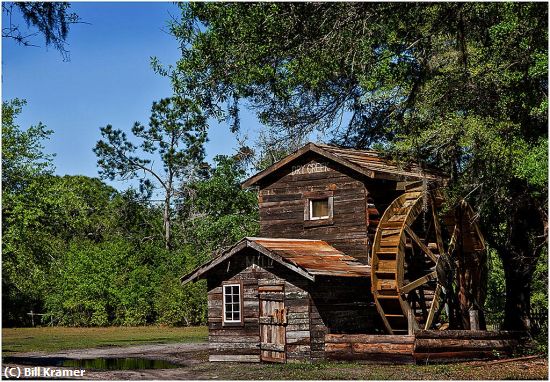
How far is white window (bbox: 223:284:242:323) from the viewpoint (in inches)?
993

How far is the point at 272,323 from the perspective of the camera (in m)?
24.5

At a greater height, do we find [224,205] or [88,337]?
[224,205]

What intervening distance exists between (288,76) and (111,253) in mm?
26252

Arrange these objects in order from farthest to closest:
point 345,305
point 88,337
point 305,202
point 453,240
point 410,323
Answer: point 88,337
point 453,240
point 305,202
point 345,305
point 410,323

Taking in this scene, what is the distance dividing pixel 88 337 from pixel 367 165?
60.4 ft

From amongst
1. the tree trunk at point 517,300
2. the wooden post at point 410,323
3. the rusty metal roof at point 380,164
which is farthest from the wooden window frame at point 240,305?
the tree trunk at point 517,300

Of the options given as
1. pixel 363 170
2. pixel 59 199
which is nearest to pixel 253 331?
pixel 363 170

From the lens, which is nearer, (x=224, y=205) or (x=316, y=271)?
(x=316, y=271)

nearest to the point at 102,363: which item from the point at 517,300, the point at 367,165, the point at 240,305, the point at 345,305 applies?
the point at 240,305

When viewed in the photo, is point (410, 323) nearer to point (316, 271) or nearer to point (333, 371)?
point (316, 271)

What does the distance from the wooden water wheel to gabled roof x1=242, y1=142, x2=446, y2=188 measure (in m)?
0.69

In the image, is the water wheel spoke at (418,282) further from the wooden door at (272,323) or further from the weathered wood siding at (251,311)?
the wooden door at (272,323)

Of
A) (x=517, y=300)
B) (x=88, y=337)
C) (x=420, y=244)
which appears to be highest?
(x=420, y=244)

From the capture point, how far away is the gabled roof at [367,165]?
25547mm
